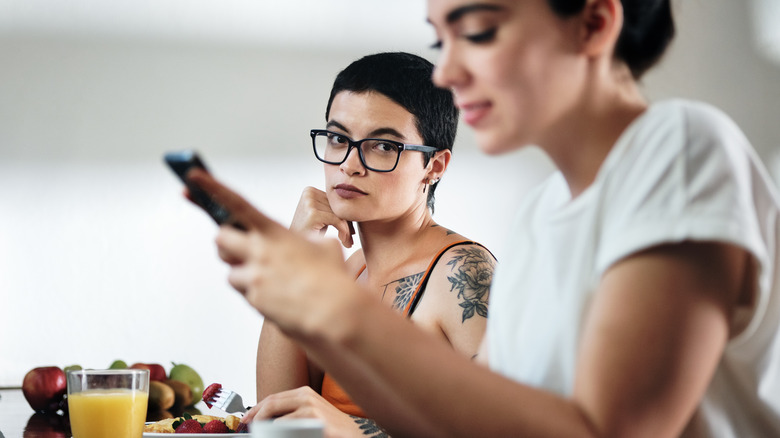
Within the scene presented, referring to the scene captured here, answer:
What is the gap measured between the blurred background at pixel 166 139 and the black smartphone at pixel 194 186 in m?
2.85

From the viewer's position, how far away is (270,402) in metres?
1.31

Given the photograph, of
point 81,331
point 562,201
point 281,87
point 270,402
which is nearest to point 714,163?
point 562,201

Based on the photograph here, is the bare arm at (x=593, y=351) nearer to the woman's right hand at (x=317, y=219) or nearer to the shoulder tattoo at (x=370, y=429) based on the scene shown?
the shoulder tattoo at (x=370, y=429)

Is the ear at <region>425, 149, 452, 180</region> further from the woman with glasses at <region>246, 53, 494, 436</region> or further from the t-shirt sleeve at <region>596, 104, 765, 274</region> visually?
the t-shirt sleeve at <region>596, 104, 765, 274</region>

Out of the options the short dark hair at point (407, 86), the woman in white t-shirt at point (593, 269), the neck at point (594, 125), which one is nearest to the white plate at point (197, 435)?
the woman in white t-shirt at point (593, 269)

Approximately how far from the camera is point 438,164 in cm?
184

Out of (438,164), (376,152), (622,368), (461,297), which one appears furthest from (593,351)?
(438,164)

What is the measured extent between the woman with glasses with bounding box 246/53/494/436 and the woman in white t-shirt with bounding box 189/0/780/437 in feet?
2.62

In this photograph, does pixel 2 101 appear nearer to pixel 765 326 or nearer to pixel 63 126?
pixel 63 126

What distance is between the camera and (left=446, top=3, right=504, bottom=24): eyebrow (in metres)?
0.69

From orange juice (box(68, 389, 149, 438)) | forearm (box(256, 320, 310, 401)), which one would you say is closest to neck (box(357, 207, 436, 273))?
Result: forearm (box(256, 320, 310, 401))

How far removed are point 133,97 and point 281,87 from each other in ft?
2.27

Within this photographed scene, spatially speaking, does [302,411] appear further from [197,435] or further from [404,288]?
[404,288]

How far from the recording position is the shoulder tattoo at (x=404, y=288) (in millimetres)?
1684
